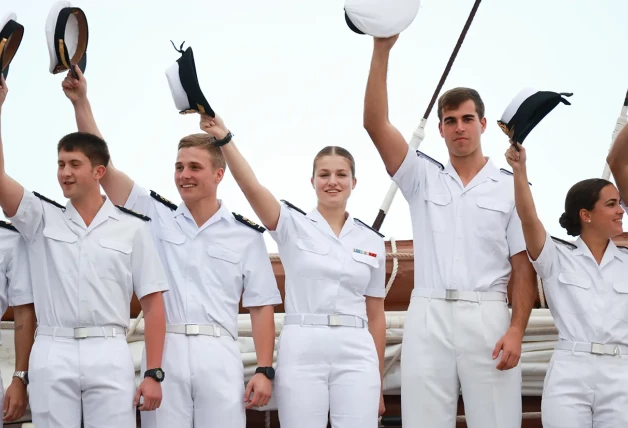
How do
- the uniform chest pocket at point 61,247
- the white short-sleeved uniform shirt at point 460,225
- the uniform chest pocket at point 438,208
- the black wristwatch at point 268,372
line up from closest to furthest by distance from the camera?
the uniform chest pocket at point 61,247, the black wristwatch at point 268,372, the white short-sleeved uniform shirt at point 460,225, the uniform chest pocket at point 438,208

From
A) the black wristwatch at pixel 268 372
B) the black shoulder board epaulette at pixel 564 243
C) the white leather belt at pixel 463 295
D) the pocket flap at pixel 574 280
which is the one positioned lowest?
the black wristwatch at pixel 268 372

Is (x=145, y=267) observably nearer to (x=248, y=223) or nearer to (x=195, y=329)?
(x=195, y=329)

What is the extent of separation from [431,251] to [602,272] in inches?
31.8

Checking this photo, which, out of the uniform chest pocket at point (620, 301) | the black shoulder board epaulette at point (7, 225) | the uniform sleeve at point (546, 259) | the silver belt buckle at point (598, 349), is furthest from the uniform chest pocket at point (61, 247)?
the uniform chest pocket at point (620, 301)

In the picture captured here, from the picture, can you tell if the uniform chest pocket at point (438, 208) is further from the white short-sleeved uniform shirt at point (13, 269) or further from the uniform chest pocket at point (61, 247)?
the white short-sleeved uniform shirt at point (13, 269)

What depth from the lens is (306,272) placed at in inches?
184

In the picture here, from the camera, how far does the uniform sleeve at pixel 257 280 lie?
15.3ft

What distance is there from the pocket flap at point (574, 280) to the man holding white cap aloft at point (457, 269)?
0.14 m

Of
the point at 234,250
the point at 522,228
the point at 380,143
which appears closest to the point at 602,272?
the point at 522,228

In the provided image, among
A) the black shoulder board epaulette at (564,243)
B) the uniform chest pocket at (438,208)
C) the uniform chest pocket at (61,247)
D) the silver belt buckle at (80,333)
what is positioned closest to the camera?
the silver belt buckle at (80,333)

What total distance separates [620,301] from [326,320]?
4.38ft

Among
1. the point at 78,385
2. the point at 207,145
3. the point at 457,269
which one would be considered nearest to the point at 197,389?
the point at 78,385

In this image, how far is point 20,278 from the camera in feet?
14.4

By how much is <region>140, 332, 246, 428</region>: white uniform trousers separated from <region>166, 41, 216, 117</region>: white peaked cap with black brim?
1000mm
